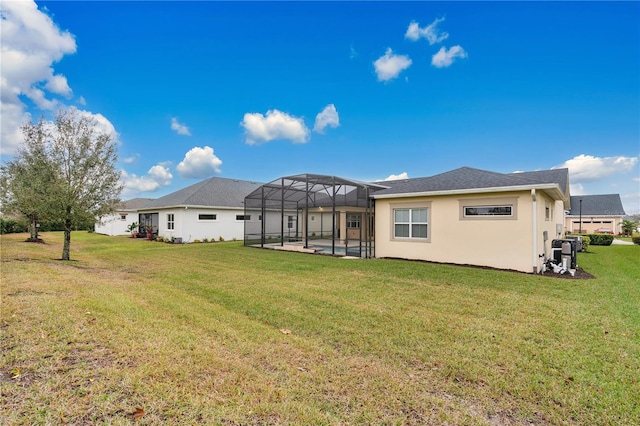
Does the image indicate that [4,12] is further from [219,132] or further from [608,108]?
[608,108]

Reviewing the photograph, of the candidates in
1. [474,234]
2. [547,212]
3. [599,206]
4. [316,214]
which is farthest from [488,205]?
[599,206]

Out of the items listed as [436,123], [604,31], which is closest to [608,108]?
[604,31]

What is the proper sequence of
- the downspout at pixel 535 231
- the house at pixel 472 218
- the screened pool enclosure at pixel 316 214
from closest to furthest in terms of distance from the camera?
the downspout at pixel 535 231, the house at pixel 472 218, the screened pool enclosure at pixel 316 214

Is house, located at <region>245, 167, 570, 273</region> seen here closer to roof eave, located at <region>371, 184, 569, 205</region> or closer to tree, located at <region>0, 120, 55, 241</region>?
roof eave, located at <region>371, 184, 569, 205</region>

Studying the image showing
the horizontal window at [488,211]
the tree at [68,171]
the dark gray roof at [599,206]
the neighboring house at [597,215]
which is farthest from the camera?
the dark gray roof at [599,206]

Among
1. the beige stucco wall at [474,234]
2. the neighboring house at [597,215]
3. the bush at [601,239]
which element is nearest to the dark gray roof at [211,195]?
the beige stucco wall at [474,234]

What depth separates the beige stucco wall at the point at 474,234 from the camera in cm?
899

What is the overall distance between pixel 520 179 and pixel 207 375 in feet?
34.2

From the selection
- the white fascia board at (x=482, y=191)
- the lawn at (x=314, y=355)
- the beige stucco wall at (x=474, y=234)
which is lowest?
the lawn at (x=314, y=355)

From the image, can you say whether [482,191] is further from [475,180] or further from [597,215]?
[597,215]

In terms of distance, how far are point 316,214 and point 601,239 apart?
20229mm

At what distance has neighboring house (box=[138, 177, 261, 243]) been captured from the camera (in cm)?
2047

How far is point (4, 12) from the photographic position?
5930 millimetres

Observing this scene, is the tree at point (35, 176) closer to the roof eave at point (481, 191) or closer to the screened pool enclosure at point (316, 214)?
the screened pool enclosure at point (316, 214)
